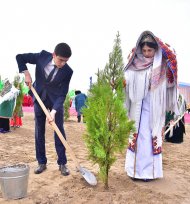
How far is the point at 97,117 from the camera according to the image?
3.69m

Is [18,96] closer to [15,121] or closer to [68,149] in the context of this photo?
[15,121]

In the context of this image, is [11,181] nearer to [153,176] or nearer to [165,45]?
[153,176]

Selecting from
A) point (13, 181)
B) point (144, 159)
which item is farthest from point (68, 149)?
point (144, 159)

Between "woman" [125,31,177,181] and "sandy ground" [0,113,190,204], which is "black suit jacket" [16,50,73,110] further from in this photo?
"sandy ground" [0,113,190,204]

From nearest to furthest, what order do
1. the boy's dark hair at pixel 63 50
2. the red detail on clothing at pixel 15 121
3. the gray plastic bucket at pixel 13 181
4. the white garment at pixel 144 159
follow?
the gray plastic bucket at pixel 13 181, the boy's dark hair at pixel 63 50, the white garment at pixel 144 159, the red detail on clothing at pixel 15 121

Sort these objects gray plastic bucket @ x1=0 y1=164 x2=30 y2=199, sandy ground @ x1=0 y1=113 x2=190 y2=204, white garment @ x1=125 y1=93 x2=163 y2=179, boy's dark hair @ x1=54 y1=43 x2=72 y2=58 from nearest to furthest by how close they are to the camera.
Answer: gray plastic bucket @ x1=0 y1=164 x2=30 y2=199 < sandy ground @ x1=0 y1=113 x2=190 y2=204 < boy's dark hair @ x1=54 y1=43 x2=72 y2=58 < white garment @ x1=125 y1=93 x2=163 y2=179

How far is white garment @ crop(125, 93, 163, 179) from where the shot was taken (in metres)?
4.43

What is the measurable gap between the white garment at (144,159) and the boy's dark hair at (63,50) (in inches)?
54.5

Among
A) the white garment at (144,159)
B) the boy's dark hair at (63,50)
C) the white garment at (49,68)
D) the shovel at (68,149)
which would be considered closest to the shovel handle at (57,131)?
the shovel at (68,149)

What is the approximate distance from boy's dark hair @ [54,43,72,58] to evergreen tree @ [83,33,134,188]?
2.10 ft

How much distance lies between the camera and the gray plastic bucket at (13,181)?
329 cm

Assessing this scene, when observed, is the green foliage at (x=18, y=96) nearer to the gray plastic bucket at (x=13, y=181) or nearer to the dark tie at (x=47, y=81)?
the dark tie at (x=47, y=81)

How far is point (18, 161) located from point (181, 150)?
176 inches

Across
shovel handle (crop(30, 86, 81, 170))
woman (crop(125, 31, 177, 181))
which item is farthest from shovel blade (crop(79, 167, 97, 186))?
woman (crop(125, 31, 177, 181))
